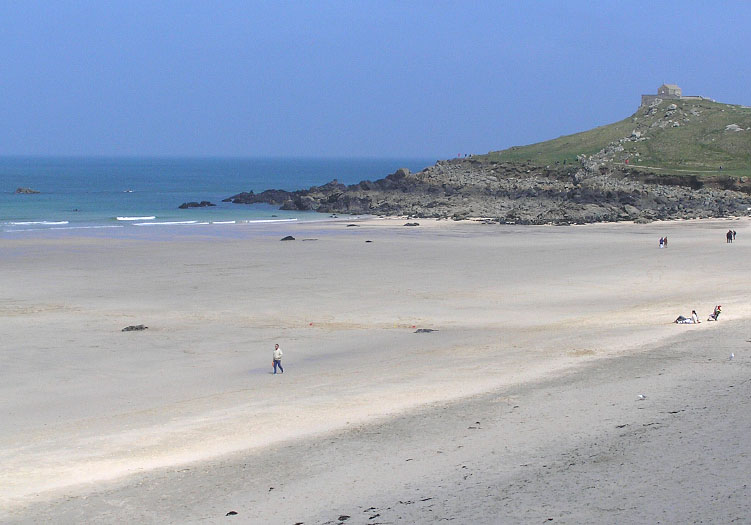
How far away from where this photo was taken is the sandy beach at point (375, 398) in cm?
1031

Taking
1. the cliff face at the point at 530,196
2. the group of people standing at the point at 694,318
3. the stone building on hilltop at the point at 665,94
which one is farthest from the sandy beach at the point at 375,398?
the stone building on hilltop at the point at 665,94

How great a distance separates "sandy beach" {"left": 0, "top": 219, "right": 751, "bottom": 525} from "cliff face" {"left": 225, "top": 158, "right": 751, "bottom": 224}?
2743 centimetres

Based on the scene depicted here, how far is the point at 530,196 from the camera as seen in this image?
64.9 m

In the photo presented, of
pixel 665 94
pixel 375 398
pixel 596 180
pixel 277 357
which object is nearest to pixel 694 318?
pixel 375 398

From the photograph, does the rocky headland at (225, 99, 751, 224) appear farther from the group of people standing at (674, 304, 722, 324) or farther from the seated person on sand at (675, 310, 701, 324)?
the seated person on sand at (675, 310, 701, 324)

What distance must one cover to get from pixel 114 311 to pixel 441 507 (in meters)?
16.1

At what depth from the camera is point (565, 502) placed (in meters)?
9.98

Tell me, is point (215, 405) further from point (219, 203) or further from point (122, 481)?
point (219, 203)

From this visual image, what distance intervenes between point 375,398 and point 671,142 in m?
73.9

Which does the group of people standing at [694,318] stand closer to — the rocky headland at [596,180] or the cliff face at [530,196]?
the cliff face at [530,196]

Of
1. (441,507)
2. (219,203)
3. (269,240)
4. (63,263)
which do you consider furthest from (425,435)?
(219,203)

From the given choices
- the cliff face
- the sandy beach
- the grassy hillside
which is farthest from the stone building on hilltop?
the sandy beach

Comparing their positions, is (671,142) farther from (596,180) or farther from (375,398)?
(375,398)

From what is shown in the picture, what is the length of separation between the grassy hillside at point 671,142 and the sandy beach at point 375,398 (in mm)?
49039
